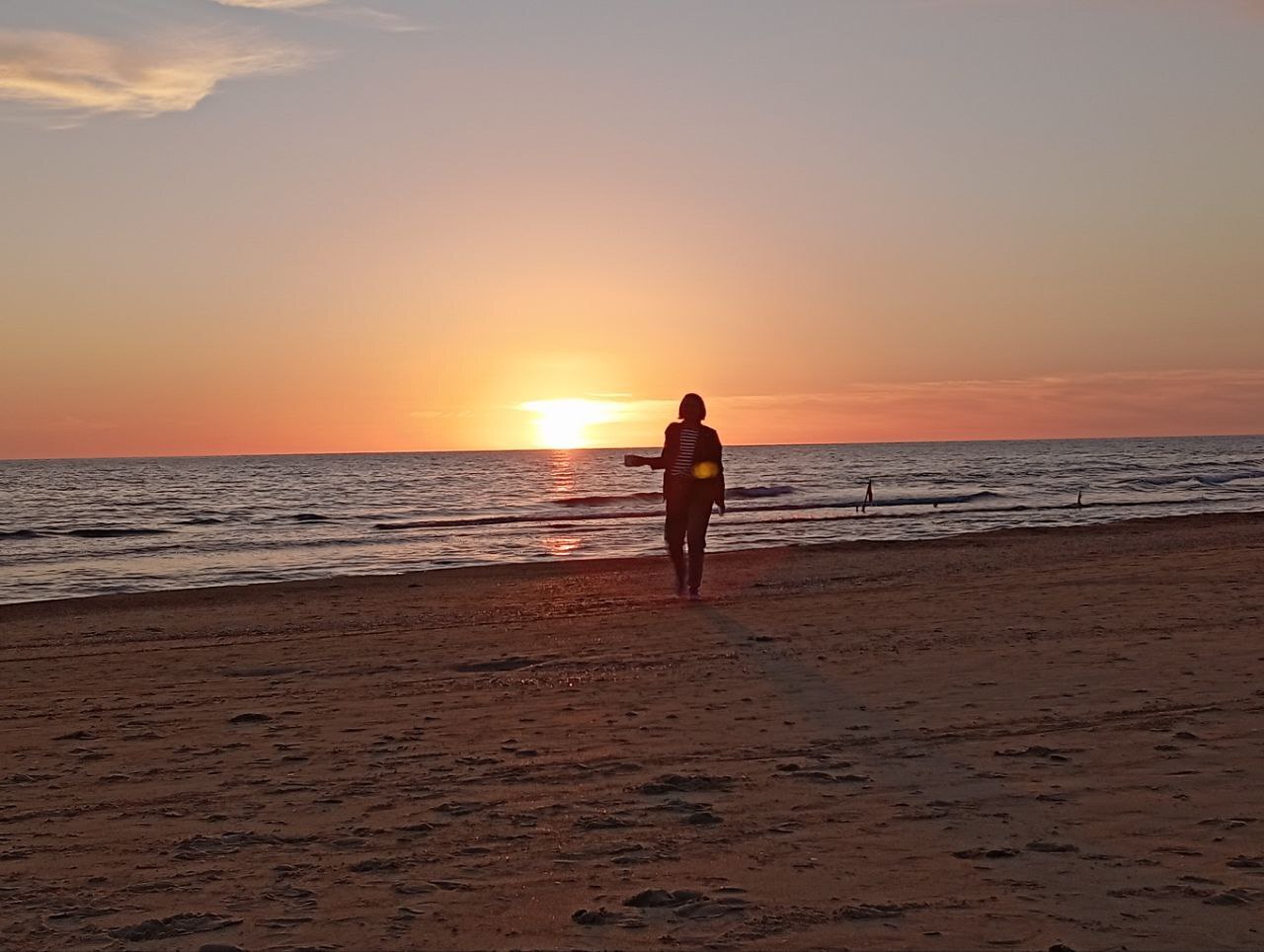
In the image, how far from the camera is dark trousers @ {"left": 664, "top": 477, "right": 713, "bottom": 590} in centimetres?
1223

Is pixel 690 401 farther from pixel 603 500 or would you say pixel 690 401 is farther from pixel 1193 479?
pixel 1193 479

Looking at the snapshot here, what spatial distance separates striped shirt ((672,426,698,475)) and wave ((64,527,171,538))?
2736cm

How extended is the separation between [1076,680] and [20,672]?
7677mm

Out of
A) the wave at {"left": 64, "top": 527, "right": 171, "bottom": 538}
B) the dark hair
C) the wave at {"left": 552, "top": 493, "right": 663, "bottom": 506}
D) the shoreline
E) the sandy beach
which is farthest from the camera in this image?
the wave at {"left": 552, "top": 493, "right": 663, "bottom": 506}

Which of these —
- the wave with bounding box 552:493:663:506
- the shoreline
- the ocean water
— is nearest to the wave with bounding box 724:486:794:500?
the ocean water

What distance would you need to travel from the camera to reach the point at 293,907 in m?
3.71

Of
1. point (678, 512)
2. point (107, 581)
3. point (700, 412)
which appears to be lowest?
point (107, 581)

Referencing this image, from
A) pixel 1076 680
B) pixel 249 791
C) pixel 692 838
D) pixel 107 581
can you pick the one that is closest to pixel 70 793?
pixel 249 791

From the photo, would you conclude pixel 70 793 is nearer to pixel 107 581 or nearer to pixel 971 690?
pixel 971 690

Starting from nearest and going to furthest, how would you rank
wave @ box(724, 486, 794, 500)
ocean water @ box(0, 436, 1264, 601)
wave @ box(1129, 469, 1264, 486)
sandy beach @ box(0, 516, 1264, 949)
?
sandy beach @ box(0, 516, 1264, 949) < ocean water @ box(0, 436, 1264, 601) < wave @ box(724, 486, 794, 500) < wave @ box(1129, 469, 1264, 486)

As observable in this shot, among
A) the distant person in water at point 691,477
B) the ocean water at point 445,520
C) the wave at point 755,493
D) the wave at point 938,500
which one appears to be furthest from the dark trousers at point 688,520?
the wave at point 755,493

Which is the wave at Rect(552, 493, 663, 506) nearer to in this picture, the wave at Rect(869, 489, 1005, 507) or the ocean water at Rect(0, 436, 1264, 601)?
Result: the ocean water at Rect(0, 436, 1264, 601)

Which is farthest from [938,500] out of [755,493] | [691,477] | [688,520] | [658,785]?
[658,785]

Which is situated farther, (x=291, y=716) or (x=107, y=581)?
(x=107, y=581)
